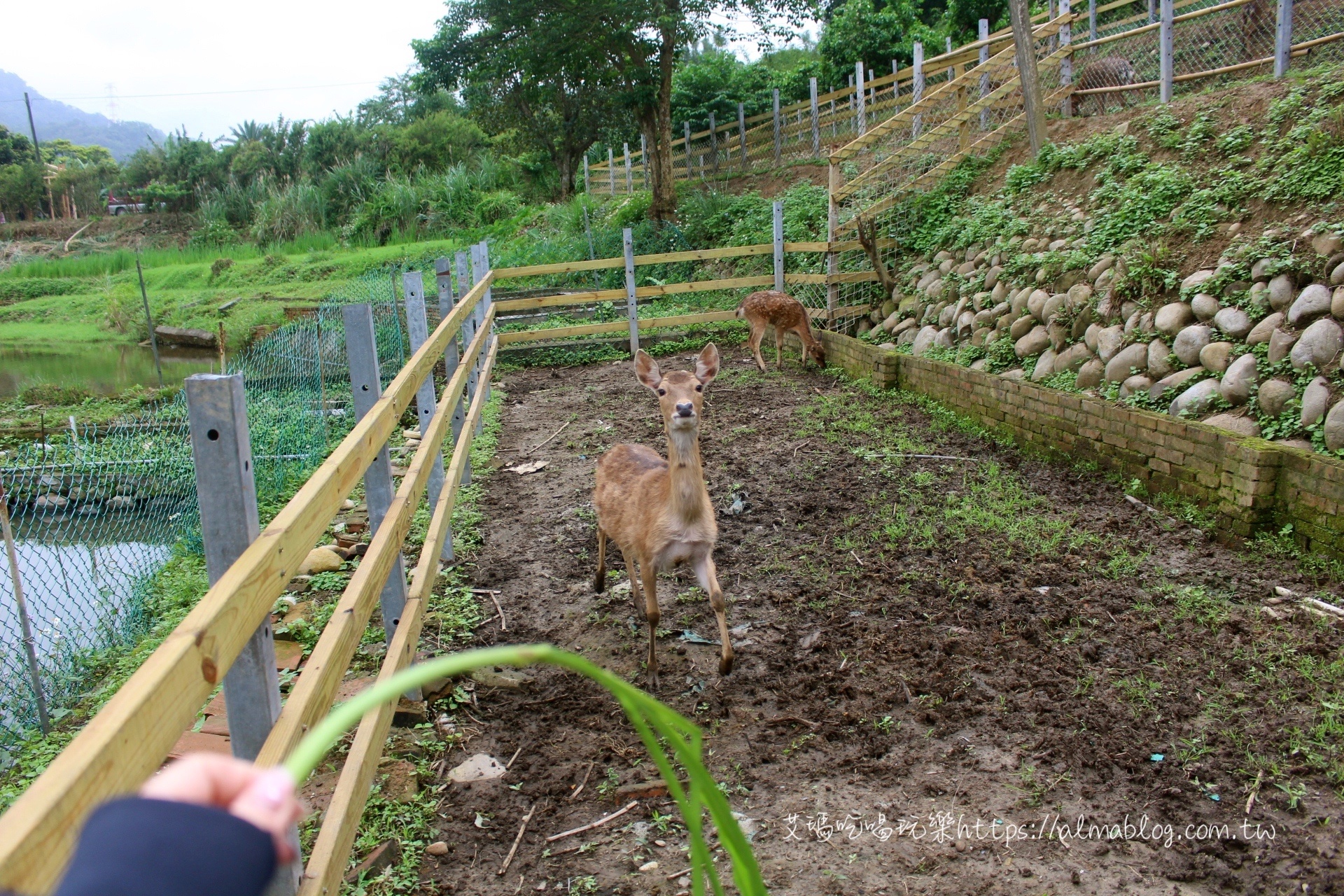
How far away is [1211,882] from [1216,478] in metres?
3.38

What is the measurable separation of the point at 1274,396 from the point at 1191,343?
936 millimetres

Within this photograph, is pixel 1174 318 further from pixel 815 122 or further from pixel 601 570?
pixel 815 122

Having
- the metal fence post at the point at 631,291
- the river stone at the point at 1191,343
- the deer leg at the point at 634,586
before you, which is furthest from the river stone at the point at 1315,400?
the metal fence post at the point at 631,291

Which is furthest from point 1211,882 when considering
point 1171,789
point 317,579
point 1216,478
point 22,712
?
point 22,712

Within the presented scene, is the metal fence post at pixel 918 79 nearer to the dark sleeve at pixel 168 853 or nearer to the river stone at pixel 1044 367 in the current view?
the river stone at pixel 1044 367

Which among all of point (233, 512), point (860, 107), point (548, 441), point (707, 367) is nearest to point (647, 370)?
point (707, 367)

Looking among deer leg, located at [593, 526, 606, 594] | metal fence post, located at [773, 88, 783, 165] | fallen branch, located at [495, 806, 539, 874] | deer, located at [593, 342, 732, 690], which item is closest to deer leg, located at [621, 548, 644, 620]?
deer, located at [593, 342, 732, 690]

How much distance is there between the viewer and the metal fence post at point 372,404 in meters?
3.48

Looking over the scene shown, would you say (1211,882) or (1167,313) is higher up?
(1167,313)

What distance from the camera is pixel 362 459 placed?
3002mm

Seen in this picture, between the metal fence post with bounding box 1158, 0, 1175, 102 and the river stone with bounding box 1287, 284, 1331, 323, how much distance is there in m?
5.46

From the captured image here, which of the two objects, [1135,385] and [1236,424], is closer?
[1236,424]

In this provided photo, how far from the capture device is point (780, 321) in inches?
456

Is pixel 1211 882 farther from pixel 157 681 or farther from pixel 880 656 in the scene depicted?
pixel 157 681
